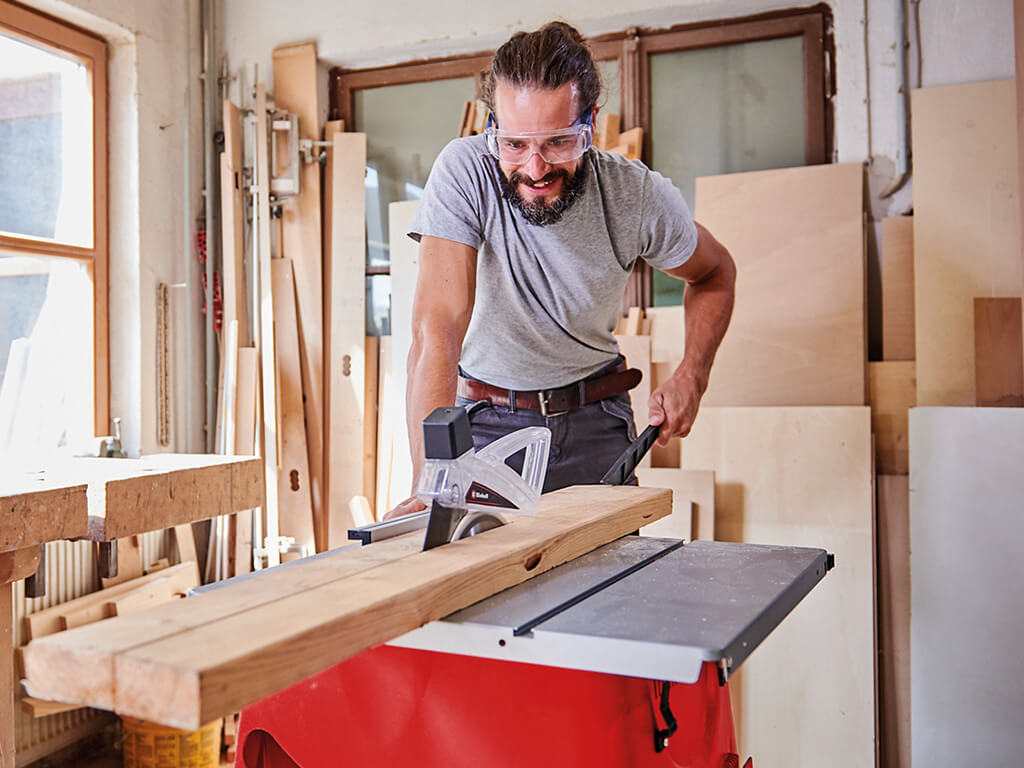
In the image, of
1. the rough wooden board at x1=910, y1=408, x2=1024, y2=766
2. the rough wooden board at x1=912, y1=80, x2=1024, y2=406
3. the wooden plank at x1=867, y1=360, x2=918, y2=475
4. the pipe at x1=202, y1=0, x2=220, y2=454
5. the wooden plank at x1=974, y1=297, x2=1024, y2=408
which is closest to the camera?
the rough wooden board at x1=910, y1=408, x2=1024, y2=766

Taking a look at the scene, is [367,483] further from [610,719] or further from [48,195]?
[610,719]

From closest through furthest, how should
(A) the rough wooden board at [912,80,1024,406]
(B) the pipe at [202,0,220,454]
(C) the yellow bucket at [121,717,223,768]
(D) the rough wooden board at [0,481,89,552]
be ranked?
(D) the rough wooden board at [0,481,89,552]
(A) the rough wooden board at [912,80,1024,406]
(C) the yellow bucket at [121,717,223,768]
(B) the pipe at [202,0,220,454]

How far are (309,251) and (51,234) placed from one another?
3.10ft

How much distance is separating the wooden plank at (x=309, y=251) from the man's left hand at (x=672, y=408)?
6.31 ft

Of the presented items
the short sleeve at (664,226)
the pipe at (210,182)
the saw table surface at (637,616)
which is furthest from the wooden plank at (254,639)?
the pipe at (210,182)

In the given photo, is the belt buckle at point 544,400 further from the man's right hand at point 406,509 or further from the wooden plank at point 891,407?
the wooden plank at point 891,407

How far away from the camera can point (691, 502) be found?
2678 mm

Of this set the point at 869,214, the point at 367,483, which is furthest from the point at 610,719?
the point at 367,483

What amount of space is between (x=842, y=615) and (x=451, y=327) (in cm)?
155

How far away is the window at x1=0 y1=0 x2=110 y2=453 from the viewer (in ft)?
10.4

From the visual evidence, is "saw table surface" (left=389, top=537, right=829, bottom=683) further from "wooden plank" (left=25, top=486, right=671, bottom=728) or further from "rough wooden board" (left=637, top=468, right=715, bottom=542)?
"rough wooden board" (left=637, top=468, right=715, bottom=542)

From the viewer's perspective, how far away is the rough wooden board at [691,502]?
2662 millimetres

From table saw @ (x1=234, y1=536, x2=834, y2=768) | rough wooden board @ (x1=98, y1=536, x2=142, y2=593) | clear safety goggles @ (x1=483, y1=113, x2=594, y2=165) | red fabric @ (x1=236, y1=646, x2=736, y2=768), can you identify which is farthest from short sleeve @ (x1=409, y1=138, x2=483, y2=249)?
rough wooden board @ (x1=98, y1=536, x2=142, y2=593)

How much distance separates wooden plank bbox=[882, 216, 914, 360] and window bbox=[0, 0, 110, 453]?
112 inches
